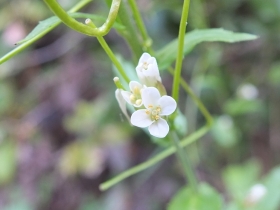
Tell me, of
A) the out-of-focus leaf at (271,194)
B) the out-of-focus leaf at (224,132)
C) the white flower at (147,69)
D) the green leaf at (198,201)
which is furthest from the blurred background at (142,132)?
the white flower at (147,69)

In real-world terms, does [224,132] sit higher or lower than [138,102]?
lower

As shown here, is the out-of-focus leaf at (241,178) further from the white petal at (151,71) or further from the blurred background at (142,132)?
the white petal at (151,71)

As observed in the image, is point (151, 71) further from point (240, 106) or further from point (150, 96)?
point (240, 106)

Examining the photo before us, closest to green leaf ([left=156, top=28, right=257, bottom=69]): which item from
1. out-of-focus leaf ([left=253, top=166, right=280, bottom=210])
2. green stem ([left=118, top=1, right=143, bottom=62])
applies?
green stem ([left=118, top=1, right=143, bottom=62])

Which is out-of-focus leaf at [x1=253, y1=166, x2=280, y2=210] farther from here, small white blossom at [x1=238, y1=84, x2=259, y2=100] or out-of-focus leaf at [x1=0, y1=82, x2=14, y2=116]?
out-of-focus leaf at [x1=0, y1=82, x2=14, y2=116]

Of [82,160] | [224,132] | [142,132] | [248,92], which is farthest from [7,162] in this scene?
[248,92]

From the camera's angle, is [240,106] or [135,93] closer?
[135,93]
